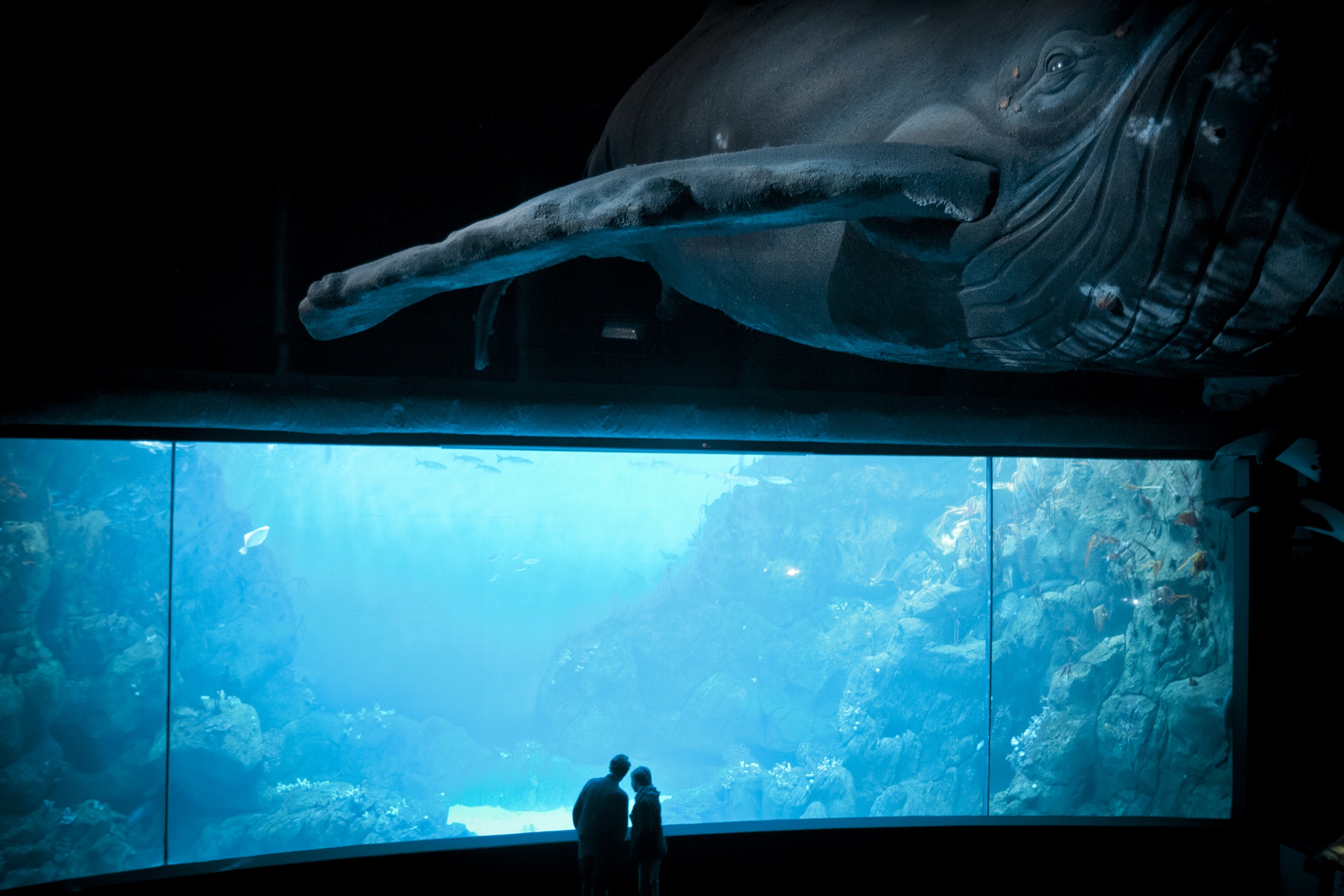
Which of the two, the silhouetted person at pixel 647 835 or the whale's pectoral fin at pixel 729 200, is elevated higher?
the whale's pectoral fin at pixel 729 200

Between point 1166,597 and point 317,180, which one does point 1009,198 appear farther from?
point 1166,597

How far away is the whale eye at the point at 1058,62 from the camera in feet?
3.37

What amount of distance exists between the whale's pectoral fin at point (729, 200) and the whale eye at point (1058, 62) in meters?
0.15

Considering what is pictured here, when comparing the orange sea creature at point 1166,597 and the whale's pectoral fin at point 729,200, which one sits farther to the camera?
the orange sea creature at point 1166,597

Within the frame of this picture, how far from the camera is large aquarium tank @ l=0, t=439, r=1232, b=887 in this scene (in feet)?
55.8

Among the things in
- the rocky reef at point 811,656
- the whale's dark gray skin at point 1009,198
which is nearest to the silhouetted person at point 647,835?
the whale's dark gray skin at point 1009,198

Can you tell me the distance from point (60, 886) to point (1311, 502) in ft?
24.2

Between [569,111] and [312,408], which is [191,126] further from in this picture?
[569,111]

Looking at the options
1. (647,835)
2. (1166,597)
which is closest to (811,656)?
(1166,597)

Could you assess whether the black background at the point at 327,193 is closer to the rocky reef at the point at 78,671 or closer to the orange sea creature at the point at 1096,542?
the rocky reef at the point at 78,671

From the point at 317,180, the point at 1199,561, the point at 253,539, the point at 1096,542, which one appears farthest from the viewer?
the point at 253,539

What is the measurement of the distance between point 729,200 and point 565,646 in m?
30.0

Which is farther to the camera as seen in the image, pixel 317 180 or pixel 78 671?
pixel 78 671

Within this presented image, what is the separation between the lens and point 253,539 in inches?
1125
